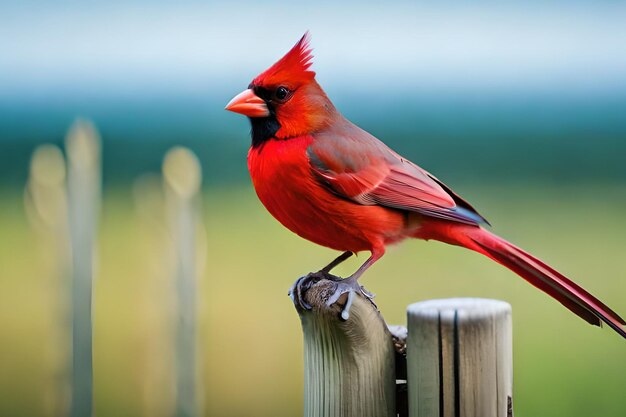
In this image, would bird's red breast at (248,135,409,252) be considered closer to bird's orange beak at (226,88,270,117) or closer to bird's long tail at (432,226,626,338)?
bird's orange beak at (226,88,270,117)

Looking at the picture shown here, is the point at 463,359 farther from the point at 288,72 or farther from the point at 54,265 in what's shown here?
Answer: the point at 54,265

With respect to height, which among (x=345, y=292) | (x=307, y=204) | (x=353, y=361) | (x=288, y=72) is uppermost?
(x=288, y=72)

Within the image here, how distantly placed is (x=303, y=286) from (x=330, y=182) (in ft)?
0.77

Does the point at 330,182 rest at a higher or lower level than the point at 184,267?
higher

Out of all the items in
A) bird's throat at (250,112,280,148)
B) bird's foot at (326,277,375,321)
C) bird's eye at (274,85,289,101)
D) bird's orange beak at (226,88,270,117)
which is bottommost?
bird's foot at (326,277,375,321)

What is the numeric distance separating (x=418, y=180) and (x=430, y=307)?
0.45 meters

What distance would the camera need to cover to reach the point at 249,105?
185cm

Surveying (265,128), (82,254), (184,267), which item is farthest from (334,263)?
(82,254)

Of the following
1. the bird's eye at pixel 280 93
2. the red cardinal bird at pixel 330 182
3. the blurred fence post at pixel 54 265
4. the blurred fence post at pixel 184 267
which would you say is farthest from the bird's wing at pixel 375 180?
the blurred fence post at pixel 54 265

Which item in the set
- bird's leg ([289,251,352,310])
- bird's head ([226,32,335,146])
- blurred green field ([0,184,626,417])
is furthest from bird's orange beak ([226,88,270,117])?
blurred green field ([0,184,626,417])

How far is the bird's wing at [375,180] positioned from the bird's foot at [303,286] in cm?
19

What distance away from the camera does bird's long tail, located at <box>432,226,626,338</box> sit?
1.62 metres

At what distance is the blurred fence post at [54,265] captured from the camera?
270 cm

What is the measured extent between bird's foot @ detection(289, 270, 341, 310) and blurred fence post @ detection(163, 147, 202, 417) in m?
0.77
